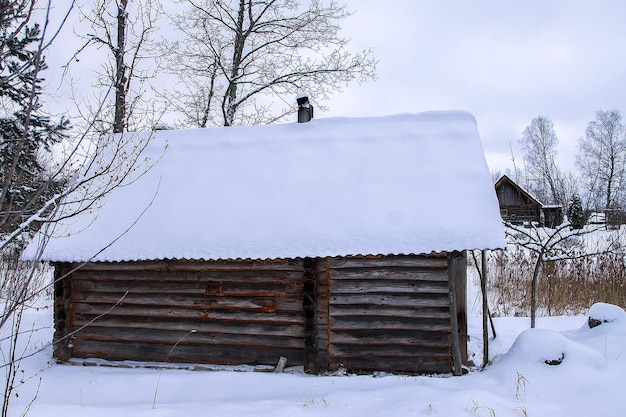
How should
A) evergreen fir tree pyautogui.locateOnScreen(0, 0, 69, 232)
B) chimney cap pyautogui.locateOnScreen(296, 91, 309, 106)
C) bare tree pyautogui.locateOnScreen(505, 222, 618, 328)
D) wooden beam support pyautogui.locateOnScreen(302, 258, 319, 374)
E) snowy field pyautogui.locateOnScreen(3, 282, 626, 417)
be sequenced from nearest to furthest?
1. evergreen fir tree pyautogui.locateOnScreen(0, 0, 69, 232)
2. snowy field pyautogui.locateOnScreen(3, 282, 626, 417)
3. wooden beam support pyautogui.locateOnScreen(302, 258, 319, 374)
4. bare tree pyautogui.locateOnScreen(505, 222, 618, 328)
5. chimney cap pyautogui.locateOnScreen(296, 91, 309, 106)

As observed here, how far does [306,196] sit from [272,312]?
2014 millimetres

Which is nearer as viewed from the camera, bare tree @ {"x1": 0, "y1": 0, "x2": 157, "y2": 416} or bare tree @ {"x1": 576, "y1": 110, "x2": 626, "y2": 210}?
bare tree @ {"x1": 0, "y1": 0, "x2": 157, "y2": 416}

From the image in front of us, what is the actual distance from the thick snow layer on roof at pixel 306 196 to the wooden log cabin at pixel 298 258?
29 millimetres

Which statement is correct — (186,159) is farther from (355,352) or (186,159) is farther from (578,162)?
(578,162)

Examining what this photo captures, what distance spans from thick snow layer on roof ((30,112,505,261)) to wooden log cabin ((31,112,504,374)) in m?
0.03

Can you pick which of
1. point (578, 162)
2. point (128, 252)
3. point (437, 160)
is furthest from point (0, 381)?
point (578, 162)


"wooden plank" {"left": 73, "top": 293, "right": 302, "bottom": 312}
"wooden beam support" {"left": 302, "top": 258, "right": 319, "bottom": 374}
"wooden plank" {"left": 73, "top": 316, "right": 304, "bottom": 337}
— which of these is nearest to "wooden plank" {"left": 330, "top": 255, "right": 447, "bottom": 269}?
"wooden beam support" {"left": 302, "top": 258, "right": 319, "bottom": 374}

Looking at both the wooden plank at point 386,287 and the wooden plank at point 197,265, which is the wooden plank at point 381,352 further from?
the wooden plank at point 197,265

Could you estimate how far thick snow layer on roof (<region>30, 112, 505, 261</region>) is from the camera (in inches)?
249

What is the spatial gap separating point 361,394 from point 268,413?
1.20 meters

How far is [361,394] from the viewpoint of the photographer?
5129 mm

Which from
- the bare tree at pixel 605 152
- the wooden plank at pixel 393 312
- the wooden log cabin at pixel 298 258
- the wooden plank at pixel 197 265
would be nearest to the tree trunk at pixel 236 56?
the wooden log cabin at pixel 298 258

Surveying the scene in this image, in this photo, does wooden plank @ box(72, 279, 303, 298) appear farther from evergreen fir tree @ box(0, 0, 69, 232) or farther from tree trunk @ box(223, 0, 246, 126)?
tree trunk @ box(223, 0, 246, 126)

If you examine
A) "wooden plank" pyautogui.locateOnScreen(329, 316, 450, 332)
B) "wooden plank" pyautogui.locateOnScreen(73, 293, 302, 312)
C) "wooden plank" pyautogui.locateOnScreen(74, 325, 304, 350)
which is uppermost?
"wooden plank" pyautogui.locateOnScreen(73, 293, 302, 312)
